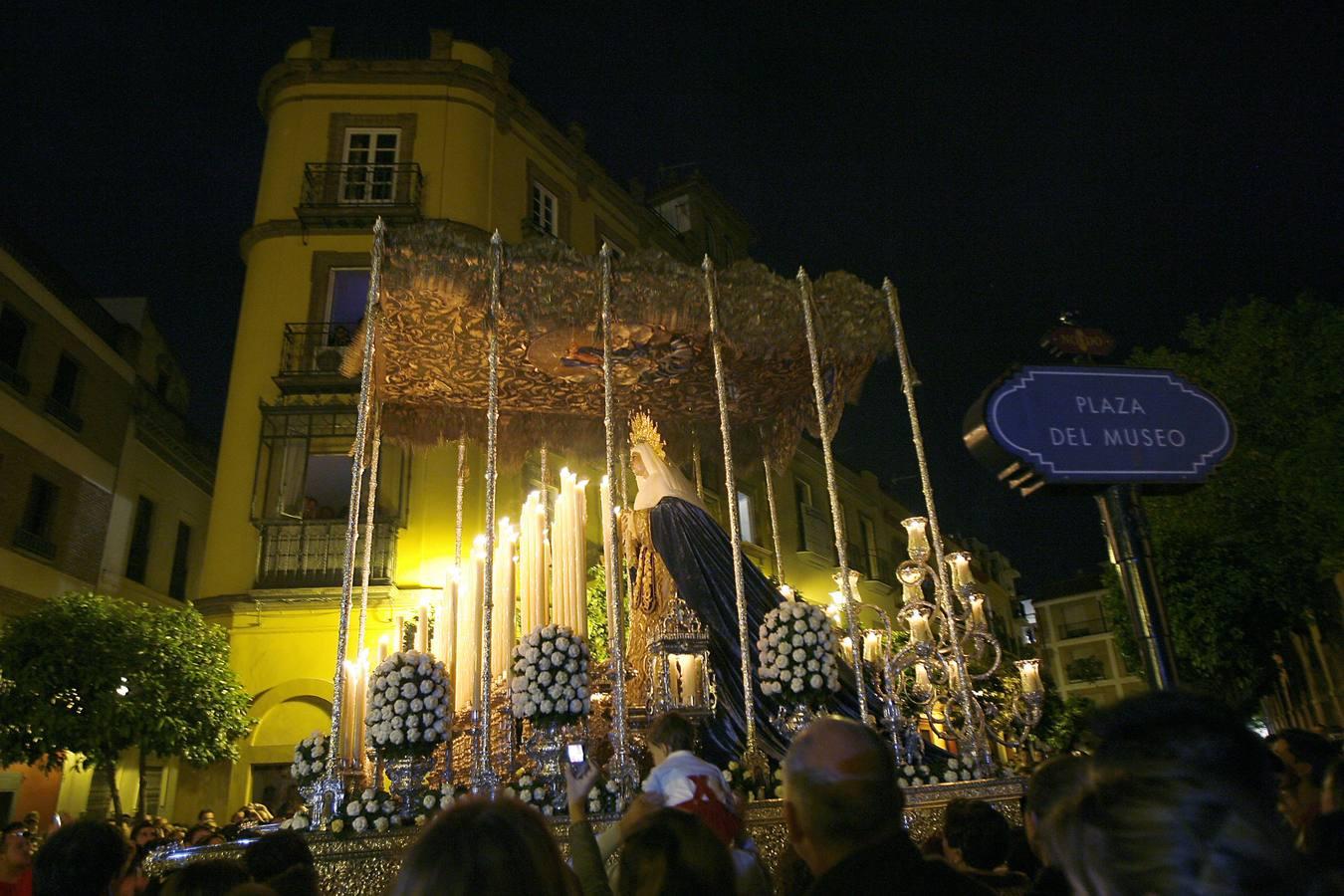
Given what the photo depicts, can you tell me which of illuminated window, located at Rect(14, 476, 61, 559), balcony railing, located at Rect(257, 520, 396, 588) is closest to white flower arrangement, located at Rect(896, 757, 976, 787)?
balcony railing, located at Rect(257, 520, 396, 588)

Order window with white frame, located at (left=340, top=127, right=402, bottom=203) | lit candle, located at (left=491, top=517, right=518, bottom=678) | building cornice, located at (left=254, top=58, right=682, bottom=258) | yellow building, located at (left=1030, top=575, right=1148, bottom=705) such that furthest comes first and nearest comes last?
yellow building, located at (left=1030, top=575, right=1148, bottom=705) < building cornice, located at (left=254, top=58, right=682, bottom=258) < window with white frame, located at (left=340, top=127, right=402, bottom=203) < lit candle, located at (left=491, top=517, right=518, bottom=678)

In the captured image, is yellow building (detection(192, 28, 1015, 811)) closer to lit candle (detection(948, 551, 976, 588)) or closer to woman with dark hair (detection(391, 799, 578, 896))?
lit candle (detection(948, 551, 976, 588))

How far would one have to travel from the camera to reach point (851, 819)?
163 centimetres

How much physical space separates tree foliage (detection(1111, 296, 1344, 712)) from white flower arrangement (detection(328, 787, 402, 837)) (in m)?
9.99

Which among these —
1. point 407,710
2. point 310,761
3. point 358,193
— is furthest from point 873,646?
point 358,193

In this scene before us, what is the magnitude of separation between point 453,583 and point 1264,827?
8047 millimetres

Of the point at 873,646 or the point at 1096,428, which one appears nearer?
the point at 1096,428

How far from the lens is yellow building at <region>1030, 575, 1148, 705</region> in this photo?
39.0 m

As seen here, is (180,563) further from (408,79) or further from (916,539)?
(916,539)

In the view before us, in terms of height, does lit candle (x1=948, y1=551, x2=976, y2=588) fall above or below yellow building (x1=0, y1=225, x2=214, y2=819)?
below

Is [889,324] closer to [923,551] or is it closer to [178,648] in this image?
[923,551]

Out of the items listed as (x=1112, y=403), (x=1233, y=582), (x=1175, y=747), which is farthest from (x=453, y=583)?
(x=1233, y=582)

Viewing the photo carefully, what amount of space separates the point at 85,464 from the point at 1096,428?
15348 millimetres

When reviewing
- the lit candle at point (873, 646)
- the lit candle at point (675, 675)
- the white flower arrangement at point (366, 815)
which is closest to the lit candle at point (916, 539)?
the lit candle at point (873, 646)
